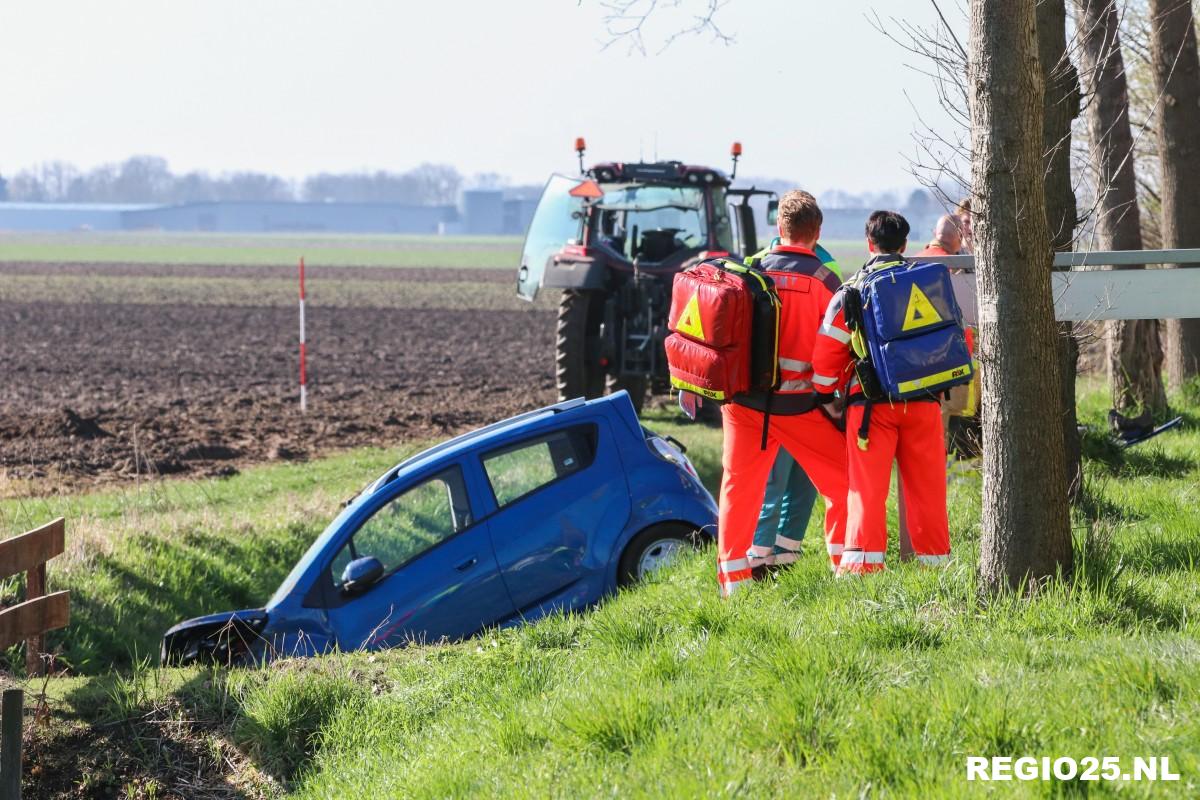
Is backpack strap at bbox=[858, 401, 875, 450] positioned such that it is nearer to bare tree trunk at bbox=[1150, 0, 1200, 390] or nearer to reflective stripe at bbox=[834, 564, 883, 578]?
Result: reflective stripe at bbox=[834, 564, 883, 578]

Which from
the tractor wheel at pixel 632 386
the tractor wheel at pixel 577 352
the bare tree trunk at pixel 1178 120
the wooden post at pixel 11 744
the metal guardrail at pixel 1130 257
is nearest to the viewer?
the wooden post at pixel 11 744

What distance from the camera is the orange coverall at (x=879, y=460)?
18.3 feet

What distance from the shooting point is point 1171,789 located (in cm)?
323

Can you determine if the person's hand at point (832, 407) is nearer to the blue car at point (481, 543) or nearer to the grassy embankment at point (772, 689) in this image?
the grassy embankment at point (772, 689)

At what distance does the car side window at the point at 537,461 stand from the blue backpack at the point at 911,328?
92.0 inches

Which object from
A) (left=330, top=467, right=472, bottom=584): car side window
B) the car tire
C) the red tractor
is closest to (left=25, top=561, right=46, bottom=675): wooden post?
(left=330, top=467, right=472, bottom=584): car side window

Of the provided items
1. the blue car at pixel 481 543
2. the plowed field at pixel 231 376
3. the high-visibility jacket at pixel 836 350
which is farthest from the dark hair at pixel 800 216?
the plowed field at pixel 231 376

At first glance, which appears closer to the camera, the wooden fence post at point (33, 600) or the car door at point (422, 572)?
the wooden fence post at point (33, 600)

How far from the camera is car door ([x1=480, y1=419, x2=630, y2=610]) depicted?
281 inches

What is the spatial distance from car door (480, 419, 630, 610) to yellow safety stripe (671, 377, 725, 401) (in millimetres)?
1423

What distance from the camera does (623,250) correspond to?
14.7 metres

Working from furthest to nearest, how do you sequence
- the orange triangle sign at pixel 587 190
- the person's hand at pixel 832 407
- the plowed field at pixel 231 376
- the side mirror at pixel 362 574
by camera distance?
the plowed field at pixel 231 376, the orange triangle sign at pixel 587 190, the side mirror at pixel 362 574, the person's hand at pixel 832 407

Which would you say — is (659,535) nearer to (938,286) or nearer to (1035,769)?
(938,286)

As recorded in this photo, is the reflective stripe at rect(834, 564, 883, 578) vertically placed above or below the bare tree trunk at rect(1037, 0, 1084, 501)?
below
